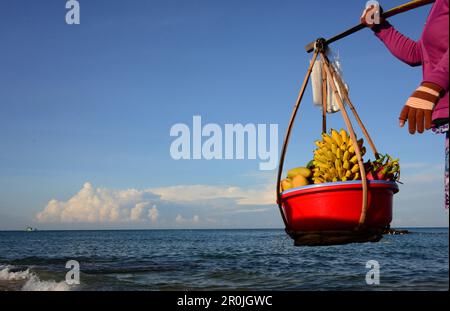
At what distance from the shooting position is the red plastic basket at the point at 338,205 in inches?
106

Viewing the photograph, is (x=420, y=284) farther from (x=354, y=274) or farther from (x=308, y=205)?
(x=308, y=205)

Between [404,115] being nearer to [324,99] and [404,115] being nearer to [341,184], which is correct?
[341,184]

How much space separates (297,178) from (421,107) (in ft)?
3.31

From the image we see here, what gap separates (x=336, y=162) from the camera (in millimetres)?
2773

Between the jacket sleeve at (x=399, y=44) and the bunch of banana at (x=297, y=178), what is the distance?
933mm

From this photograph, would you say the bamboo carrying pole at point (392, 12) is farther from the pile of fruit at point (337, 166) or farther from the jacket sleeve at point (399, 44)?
the pile of fruit at point (337, 166)

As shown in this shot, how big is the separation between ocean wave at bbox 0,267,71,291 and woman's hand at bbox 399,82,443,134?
14609 mm

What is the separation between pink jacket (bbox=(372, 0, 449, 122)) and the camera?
2168 millimetres

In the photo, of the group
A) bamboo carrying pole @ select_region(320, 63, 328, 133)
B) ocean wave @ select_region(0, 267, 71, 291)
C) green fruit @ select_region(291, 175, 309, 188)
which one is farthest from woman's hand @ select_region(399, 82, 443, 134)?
ocean wave @ select_region(0, 267, 71, 291)
